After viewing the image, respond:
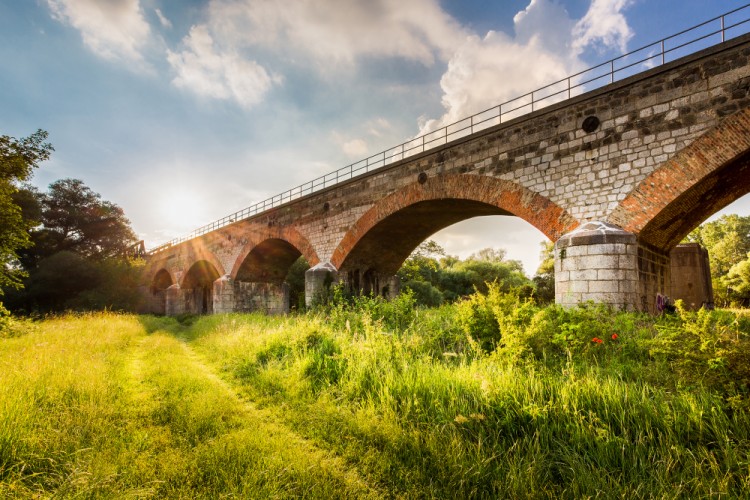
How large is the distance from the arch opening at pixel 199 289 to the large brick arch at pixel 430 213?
1737 cm

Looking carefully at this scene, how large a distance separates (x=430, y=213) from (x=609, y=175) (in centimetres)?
611

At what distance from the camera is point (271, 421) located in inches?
151

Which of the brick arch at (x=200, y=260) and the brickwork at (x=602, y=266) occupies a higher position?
the brick arch at (x=200, y=260)

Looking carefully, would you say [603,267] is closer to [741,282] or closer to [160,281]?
[741,282]

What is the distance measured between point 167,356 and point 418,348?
506cm

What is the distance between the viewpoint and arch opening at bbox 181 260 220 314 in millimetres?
28606

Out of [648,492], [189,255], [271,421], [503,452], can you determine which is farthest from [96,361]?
[189,255]

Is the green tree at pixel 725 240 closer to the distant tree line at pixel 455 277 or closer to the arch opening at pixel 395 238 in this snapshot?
the distant tree line at pixel 455 277

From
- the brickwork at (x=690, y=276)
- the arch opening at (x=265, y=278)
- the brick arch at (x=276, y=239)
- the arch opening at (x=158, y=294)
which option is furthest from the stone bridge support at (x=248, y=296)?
the brickwork at (x=690, y=276)

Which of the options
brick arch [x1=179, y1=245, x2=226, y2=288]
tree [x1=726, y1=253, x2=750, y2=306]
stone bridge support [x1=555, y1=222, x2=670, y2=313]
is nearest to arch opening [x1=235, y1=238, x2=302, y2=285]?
brick arch [x1=179, y1=245, x2=226, y2=288]

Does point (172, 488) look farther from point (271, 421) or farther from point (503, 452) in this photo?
point (503, 452)

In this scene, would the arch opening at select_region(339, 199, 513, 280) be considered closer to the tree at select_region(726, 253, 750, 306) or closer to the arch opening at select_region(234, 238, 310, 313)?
the arch opening at select_region(234, 238, 310, 313)

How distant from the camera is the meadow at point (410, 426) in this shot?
245 centimetres

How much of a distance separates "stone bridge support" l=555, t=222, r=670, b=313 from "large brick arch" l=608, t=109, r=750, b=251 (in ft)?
1.37
